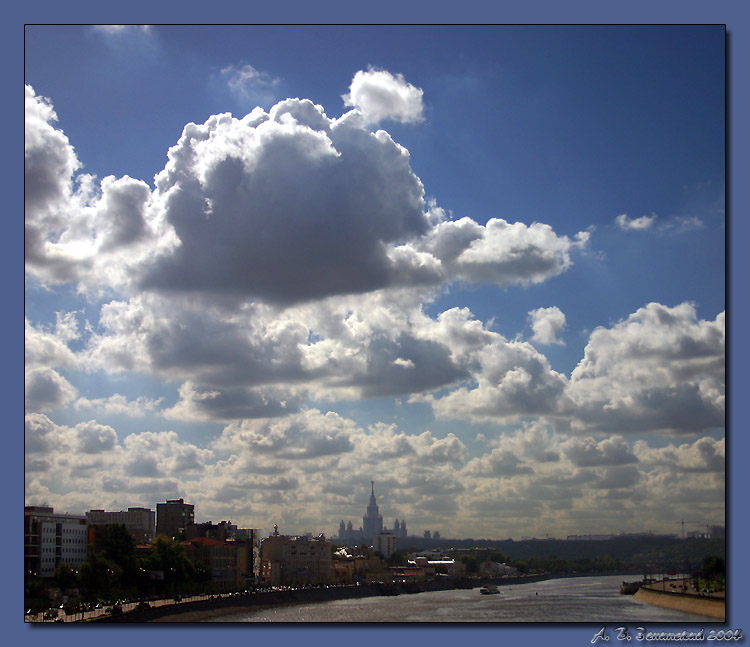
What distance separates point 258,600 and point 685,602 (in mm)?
21983

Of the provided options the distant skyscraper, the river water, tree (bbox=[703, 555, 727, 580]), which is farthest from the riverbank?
the distant skyscraper

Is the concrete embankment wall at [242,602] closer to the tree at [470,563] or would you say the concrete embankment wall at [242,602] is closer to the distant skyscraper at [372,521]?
the tree at [470,563]

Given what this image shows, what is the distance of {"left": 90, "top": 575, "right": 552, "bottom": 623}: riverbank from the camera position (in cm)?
3154

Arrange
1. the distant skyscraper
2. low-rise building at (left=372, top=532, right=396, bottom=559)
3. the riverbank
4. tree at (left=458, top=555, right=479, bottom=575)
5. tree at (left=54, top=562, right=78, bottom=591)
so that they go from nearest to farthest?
the riverbank, tree at (left=54, top=562, right=78, bottom=591), tree at (left=458, top=555, right=479, bottom=575), low-rise building at (left=372, top=532, right=396, bottom=559), the distant skyscraper

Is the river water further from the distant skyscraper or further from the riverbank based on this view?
the distant skyscraper

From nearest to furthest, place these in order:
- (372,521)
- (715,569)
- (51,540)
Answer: (715,569), (51,540), (372,521)

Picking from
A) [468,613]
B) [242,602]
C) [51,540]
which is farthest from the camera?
[51,540]

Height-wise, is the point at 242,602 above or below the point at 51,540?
below

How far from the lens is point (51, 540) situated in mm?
45938

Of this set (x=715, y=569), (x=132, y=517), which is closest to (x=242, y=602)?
(x=715, y=569)

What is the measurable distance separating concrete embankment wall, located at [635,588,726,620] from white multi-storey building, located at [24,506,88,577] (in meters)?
28.5

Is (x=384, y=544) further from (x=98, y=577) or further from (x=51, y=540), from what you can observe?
(x=98, y=577)

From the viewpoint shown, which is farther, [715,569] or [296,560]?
[296,560]
